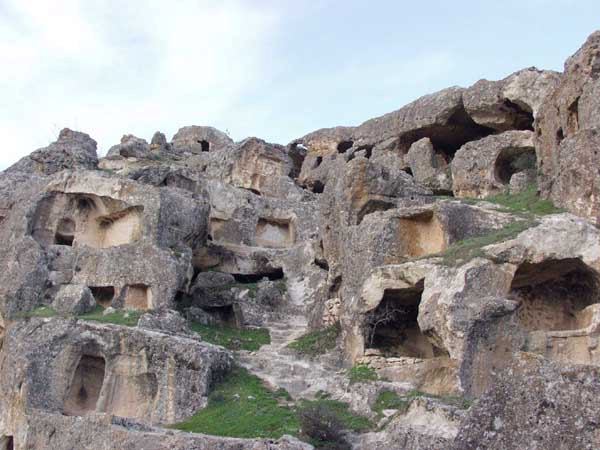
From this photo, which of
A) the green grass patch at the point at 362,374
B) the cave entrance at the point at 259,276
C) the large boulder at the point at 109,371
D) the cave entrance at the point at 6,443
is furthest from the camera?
the cave entrance at the point at 259,276

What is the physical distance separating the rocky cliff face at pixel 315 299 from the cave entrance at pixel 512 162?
0.10 meters

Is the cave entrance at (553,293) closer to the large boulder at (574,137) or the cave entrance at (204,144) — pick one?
the large boulder at (574,137)

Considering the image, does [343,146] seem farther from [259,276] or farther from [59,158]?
[59,158]

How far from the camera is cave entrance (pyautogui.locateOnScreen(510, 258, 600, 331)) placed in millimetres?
17188

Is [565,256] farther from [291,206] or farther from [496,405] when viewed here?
[291,206]

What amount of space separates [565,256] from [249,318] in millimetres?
11051

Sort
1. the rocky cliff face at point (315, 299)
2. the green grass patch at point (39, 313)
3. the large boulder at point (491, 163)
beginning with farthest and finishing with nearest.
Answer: the large boulder at point (491, 163) < the green grass patch at point (39, 313) < the rocky cliff face at point (315, 299)

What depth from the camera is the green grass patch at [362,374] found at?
1688 centimetres

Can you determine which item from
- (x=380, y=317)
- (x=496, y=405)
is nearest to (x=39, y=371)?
(x=380, y=317)

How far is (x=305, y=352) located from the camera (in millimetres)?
A: 20375

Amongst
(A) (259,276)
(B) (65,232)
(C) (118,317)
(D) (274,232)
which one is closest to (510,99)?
(D) (274,232)

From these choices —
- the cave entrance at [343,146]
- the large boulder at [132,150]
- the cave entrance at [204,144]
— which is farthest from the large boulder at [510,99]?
the cave entrance at [204,144]

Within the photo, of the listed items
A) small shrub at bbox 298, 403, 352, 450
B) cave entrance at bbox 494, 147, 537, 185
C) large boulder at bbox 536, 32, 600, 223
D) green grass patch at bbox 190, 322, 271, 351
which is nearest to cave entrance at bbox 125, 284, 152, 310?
green grass patch at bbox 190, 322, 271, 351

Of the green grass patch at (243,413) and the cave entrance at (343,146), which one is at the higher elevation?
the cave entrance at (343,146)
